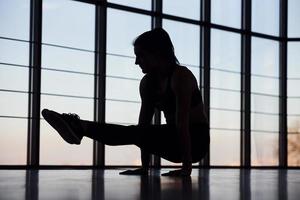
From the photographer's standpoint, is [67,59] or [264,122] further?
[264,122]

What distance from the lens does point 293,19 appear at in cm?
1255

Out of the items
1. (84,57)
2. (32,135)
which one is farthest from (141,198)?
(84,57)

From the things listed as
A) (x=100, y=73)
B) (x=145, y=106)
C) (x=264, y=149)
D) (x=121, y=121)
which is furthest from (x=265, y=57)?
(x=145, y=106)

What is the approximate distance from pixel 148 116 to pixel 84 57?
5.50 m

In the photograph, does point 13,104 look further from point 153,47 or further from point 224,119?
point 153,47

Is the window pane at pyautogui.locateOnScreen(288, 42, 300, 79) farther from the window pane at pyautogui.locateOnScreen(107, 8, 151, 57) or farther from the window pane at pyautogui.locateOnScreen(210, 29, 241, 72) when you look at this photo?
the window pane at pyautogui.locateOnScreen(107, 8, 151, 57)

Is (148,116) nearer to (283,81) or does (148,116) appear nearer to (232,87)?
(232,87)

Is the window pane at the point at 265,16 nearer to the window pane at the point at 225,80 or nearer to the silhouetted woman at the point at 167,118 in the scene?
the window pane at the point at 225,80

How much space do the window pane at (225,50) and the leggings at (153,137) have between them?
7.44 metres

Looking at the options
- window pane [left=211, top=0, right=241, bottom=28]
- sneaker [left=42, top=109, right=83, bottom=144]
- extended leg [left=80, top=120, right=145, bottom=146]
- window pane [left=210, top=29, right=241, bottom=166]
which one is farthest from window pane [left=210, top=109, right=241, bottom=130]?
sneaker [left=42, top=109, right=83, bottom=144]

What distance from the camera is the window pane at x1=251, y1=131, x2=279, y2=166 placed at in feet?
38.1

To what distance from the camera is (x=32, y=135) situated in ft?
27.5

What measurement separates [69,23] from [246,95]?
13.8ft

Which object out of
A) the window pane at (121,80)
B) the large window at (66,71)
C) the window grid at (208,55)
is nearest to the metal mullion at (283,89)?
the window grid at (208,55)
